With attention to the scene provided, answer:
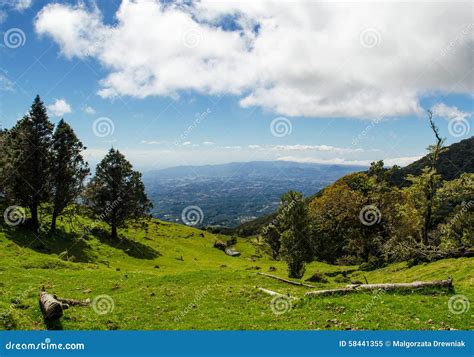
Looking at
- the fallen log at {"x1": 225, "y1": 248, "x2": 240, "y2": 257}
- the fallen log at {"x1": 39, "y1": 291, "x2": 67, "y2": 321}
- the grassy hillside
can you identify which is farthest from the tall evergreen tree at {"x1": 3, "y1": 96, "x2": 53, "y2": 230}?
the fallen log at {"x1": 225, "y1": 248, "x2": 240, "y2": 257}

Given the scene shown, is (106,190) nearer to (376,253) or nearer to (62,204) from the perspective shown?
(62,204)

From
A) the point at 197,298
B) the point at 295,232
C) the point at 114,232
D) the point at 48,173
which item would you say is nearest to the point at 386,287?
the point at 197,298

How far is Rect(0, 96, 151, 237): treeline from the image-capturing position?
54.8m

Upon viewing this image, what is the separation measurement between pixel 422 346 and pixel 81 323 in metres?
17.3

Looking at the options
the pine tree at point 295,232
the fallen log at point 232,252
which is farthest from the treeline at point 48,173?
the pine tree at point 295,232

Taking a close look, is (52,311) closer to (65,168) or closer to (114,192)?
(65,168)

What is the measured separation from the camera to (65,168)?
59.8m

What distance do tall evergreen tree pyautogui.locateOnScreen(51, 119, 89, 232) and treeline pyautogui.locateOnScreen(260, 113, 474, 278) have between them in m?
34.1

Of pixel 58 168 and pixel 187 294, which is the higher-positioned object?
pixel 58 168

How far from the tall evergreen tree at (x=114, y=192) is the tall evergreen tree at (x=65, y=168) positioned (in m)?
6.30

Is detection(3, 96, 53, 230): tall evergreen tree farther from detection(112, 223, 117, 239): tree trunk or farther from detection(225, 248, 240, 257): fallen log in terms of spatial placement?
detection(225, 248, 240, 257): fallen log

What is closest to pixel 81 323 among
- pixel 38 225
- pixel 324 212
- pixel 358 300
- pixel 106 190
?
pixel 358 300

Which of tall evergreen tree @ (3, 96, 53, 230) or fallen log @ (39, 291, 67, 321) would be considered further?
tall evergreen tree @ (3, 96, 53, 230)

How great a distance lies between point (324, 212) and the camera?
73500 mm
